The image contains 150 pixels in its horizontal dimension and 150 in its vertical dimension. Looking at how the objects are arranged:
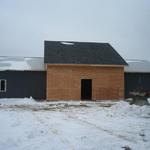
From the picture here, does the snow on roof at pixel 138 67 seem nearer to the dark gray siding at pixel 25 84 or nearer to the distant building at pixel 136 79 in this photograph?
the distant building at pixel 136 79

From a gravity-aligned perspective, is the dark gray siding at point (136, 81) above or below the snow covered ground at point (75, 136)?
above

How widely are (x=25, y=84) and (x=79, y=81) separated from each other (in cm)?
501

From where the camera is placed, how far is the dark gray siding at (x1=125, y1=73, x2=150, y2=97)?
31938mm

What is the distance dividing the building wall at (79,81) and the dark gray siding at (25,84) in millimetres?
1718

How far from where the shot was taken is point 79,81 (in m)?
28.7

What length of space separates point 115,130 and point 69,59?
1788cm

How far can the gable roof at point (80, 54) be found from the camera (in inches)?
1131

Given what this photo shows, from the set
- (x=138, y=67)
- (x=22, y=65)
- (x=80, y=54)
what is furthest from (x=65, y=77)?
(x=138, y=67)

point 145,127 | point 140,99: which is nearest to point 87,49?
point 140,99

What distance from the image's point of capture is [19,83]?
1151 inches

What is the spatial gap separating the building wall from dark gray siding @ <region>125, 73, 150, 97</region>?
248cm

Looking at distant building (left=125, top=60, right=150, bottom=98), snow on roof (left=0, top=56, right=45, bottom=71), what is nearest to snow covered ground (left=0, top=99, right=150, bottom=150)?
snow on roof (left=0, top=56, right=45, bottom=71)

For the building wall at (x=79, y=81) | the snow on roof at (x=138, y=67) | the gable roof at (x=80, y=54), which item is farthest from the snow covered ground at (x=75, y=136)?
the snow on roof at (x=138, y=67)

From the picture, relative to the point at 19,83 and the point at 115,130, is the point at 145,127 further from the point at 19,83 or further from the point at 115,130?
the point at 19,83
